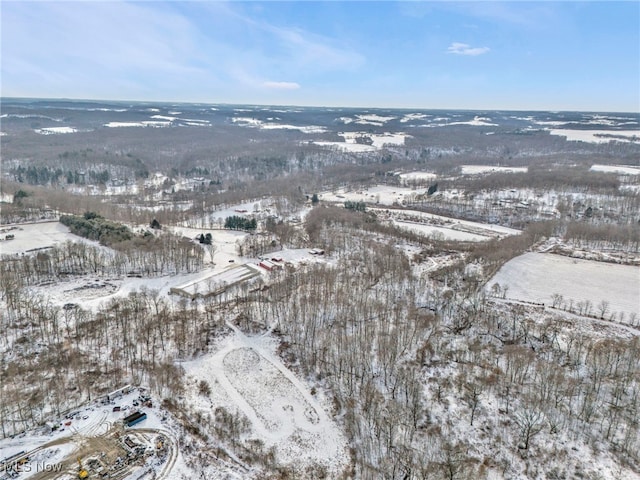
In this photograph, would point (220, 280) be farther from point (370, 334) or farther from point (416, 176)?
point (416, 176)

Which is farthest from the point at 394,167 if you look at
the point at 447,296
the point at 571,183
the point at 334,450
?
the point at 334,450

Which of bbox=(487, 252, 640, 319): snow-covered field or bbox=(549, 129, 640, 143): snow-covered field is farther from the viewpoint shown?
bbox=(549, 129, 640, 143): snow-covered field

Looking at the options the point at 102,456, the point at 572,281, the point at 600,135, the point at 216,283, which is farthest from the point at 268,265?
the point at 600,135

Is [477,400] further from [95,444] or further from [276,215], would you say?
[276,215]

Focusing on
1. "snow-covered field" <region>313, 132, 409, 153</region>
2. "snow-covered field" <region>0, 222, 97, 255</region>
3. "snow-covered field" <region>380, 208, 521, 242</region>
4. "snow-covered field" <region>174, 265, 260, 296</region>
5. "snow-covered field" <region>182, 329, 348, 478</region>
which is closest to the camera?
"snow-covered field" <region>182, 329, 348, 478</region>

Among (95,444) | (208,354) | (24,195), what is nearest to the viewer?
(95,444)

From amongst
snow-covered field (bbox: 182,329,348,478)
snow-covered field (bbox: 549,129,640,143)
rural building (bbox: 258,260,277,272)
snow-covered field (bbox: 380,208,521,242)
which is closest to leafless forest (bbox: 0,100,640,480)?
snow-covered field (bbox: 182,329,348,478)

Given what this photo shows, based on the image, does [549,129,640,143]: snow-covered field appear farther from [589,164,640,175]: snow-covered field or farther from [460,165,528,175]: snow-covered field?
[460,165,528,175]: snow-covered field
